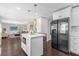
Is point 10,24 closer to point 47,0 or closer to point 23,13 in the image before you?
point 23,13

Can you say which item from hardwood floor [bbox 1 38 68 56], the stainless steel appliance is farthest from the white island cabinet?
the stainless steel appliance

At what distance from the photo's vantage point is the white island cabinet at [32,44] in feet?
4.98

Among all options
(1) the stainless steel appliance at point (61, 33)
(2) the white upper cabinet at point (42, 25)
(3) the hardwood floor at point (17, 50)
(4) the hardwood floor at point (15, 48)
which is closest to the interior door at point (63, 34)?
(1) the stainless steel appliance at point (61, 33)

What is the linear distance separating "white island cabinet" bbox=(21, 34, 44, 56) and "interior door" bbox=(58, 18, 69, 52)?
82cm

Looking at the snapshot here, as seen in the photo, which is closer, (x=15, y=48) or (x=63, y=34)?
(x=15, y=48)

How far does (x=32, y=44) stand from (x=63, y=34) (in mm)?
1238

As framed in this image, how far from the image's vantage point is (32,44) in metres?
1.52

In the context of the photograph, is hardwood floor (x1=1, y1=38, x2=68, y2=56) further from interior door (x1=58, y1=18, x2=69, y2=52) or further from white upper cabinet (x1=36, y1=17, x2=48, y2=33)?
interior door (x1=58, y1=18, x2=69, y2=52)

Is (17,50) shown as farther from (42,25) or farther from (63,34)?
(63,34)

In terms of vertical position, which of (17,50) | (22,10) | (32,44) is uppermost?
(22,10)

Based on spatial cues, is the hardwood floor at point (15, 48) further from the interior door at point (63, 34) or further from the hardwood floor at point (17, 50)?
the interior door at point (63, 34)

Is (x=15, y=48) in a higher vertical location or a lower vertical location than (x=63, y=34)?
lower

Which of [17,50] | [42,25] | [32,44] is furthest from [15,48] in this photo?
[42,25]

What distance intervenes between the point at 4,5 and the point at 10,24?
367mm
